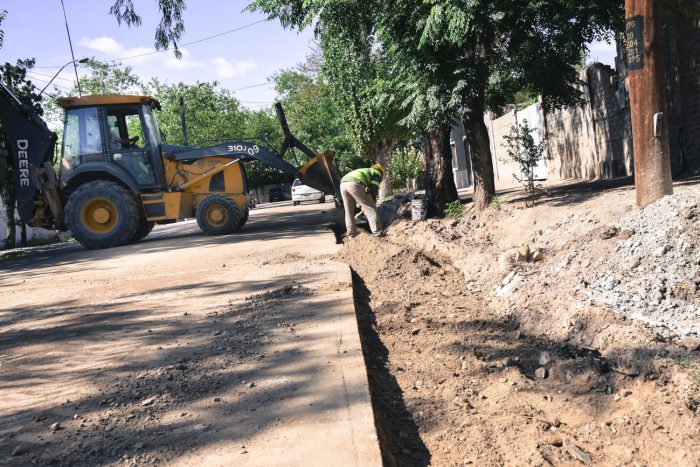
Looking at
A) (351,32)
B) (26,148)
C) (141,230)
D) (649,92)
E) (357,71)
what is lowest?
(141,230)

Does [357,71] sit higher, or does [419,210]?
[357,71]

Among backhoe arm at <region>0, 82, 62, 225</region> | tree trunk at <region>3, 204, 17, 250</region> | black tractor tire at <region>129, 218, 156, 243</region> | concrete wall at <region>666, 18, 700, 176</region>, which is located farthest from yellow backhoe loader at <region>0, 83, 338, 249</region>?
tree trunk at <region>3, 204, 17, 250</region>

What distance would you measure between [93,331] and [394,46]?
7251 mm

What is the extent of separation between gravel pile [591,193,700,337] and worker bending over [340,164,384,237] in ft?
19.4

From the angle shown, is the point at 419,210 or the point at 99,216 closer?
the point at 419,210

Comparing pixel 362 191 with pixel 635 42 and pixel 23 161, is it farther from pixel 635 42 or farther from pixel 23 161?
pixel 23 161

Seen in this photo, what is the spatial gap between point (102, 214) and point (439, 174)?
7418 millimetres

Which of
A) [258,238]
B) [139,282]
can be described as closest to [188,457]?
[139,282]

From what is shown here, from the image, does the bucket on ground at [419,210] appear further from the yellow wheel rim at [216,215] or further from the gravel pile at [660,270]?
the gravel pile at [660,270]

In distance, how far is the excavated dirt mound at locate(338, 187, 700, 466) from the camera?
318 centimetres

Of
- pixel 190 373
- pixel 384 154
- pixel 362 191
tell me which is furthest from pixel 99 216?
pixel 384 154

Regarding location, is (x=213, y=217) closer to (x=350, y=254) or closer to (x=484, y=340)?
(x=350, y=254)

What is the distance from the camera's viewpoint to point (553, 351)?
4402 millimetres

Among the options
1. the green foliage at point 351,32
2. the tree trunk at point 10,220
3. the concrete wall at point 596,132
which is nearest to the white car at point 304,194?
the green foliage at point 351,32
